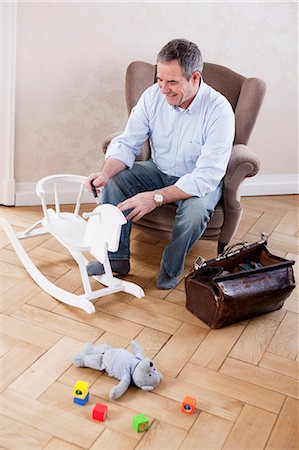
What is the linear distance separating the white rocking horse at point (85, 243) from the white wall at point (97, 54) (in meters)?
0.70

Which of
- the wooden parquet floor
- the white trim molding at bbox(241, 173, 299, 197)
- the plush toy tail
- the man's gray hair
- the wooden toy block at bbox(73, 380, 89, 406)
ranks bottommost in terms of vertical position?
the white trim molding at bbox(241, 173, 299, 197)

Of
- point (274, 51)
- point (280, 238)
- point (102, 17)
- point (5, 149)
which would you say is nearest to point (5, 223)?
point (5, 149)

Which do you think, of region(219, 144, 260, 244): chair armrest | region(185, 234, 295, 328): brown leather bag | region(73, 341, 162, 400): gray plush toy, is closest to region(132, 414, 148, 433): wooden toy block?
region(73, 341, 162, 400): gray plush toy

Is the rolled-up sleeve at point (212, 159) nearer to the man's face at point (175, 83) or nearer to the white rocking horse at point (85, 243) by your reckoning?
the man's face at point (175, 83)

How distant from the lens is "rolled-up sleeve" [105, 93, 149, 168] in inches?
114

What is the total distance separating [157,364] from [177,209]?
73cm

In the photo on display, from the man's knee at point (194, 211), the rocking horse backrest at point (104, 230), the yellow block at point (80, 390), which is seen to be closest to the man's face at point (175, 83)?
the man's knee at point (194, 211)

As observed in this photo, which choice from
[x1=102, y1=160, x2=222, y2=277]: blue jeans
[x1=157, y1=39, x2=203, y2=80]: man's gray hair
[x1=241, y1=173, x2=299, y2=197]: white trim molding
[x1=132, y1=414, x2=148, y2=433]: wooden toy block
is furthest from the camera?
[x1=241, y1=173, x2=299, y2=197]: white trim molding

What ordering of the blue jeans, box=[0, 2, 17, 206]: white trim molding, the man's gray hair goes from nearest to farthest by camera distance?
the man's gray hair < the blue jeans < box=[0, 2, 17, 206]: white trim molding

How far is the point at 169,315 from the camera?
2.64 m

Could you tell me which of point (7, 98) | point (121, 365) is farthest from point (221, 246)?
point (7, 98)

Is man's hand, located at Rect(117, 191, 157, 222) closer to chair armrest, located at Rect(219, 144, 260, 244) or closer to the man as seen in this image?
the man

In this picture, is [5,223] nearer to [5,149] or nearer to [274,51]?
[5,149]

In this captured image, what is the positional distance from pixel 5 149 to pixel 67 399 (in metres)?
1.63
